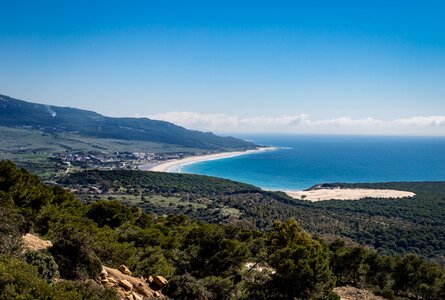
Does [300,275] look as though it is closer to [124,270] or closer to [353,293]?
[124,270]

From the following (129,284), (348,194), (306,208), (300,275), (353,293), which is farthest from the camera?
(348,194)

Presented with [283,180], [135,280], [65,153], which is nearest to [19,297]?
[135,280]

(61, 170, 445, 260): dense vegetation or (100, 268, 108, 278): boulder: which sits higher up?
(100, 268, 108, 278): boulder

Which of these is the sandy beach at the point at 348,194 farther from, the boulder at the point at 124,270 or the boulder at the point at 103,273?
the boulder at the point at 103,273

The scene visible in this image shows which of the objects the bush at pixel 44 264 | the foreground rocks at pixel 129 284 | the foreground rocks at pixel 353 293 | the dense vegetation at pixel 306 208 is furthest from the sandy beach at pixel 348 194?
the bush at pixel 44 264

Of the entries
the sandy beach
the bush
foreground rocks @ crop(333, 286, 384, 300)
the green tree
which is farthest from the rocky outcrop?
the sandy beach

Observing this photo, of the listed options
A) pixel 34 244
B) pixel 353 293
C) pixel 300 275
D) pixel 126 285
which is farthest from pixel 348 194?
pixel 34 244

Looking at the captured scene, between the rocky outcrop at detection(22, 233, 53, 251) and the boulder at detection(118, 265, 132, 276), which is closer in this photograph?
the rocky outcrop at detection(22, 233, 53, 251)

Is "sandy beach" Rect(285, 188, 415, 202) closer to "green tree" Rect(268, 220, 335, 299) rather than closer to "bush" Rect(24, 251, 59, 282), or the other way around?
"green tree" Rect(268, 220, 335, 299)
